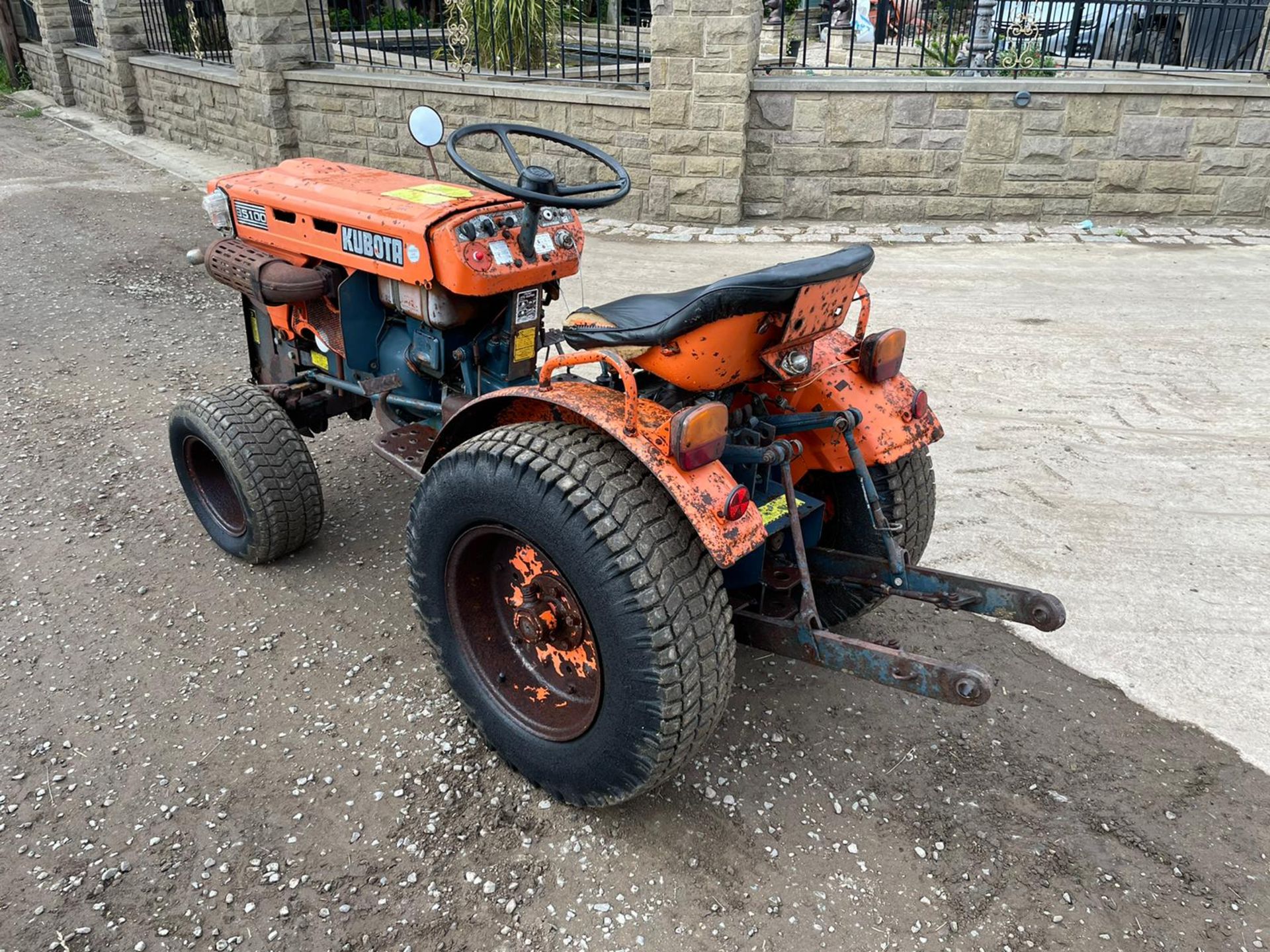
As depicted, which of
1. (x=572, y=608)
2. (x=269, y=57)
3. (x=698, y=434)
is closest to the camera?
(x=698, y=434)

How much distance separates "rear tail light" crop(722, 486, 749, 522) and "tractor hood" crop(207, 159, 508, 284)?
1.53 m

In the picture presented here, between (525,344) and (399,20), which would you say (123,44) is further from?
(525,344)

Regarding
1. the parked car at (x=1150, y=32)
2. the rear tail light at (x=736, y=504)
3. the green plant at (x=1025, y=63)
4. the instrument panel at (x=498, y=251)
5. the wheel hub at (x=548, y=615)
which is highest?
the parked car at (x=1150, y=32)

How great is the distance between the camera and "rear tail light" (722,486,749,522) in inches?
87.2

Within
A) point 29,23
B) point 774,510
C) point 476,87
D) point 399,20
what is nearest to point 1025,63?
point 476,87

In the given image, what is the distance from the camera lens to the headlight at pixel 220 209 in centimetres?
386

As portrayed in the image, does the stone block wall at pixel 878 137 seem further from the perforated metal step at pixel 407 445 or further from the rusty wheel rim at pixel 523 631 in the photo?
the rusty wheel rim at pixel 523 631

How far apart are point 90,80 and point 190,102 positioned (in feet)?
12.8

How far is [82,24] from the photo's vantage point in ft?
48.5

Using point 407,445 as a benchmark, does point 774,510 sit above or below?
above

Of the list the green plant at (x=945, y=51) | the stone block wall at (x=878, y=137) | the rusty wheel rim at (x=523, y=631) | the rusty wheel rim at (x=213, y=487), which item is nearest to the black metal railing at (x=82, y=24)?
the stone block wall at (x=878, y=137)

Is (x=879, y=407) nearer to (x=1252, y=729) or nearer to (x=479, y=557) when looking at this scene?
(x=479, y=557)

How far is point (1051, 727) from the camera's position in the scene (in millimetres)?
2912

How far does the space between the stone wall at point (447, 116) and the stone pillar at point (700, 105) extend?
233mm
